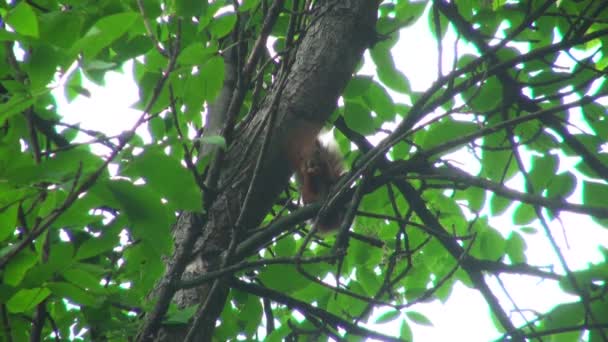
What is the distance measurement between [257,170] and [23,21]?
63 cm

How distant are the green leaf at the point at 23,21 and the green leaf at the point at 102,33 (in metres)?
0.20

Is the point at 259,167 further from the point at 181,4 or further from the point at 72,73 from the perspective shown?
the point at 72,73

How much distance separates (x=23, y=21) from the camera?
1.27m

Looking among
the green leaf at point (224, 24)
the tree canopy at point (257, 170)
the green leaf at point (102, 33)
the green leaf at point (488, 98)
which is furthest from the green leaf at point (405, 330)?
the green leaf at point (102, 33)

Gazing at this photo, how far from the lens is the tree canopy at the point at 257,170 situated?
4.10ft

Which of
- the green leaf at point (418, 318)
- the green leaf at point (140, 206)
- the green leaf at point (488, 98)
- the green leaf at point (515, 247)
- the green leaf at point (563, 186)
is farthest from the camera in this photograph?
the green leaf at point (515, 247)

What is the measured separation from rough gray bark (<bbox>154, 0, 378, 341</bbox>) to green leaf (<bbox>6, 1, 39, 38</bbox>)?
73 cm

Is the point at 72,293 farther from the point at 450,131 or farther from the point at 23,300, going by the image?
the point at 450,131

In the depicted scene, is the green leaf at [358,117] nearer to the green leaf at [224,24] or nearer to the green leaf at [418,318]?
the green leaf at [418,318]

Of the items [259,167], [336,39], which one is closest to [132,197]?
[259,167]

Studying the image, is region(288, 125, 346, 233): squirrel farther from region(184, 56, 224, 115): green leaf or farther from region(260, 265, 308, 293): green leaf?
region(184, 56, 224, 115): green leaf

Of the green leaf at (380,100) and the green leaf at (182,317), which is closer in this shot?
the green leaf at (182,317)

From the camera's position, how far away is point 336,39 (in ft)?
7.81

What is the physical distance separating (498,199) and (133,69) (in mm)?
1458
